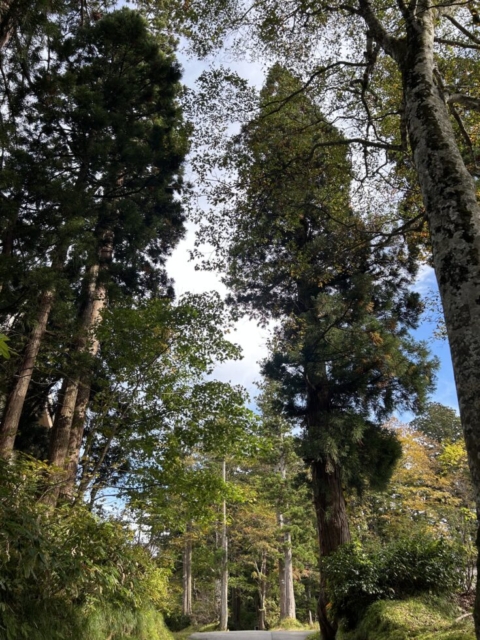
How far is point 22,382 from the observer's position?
6.31 metres

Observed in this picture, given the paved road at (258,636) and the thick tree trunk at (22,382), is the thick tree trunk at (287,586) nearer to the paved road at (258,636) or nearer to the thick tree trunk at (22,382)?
the paved road at (258,636)

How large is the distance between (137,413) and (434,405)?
21848 mm

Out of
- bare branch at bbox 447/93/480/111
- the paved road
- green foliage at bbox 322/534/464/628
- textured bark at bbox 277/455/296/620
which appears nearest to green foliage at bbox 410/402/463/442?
textured bark at bbox 277/455/296/620

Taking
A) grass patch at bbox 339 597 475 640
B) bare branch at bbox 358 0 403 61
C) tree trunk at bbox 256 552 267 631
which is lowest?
tree trunk at bbox 256 552 267 631

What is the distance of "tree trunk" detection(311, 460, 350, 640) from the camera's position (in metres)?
7.72

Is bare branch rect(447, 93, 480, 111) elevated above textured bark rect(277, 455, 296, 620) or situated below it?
above

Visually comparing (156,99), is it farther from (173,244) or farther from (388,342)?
(388,342)

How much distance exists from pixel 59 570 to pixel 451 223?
4219 millimetres

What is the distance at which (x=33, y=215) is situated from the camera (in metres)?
7.21

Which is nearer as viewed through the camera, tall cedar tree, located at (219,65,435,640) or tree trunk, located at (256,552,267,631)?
tall cedar tree, located at (219,65,435,640)

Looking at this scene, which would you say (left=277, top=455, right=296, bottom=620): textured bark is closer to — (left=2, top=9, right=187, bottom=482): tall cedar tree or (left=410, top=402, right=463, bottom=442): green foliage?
(left=410, top=402, right=463, bottom=442): green foliage

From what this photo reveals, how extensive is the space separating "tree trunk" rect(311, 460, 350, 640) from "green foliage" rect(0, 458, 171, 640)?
3377mm

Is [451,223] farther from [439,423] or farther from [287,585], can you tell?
[439,423]

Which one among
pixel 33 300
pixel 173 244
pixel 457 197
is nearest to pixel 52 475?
pixel 33 300
